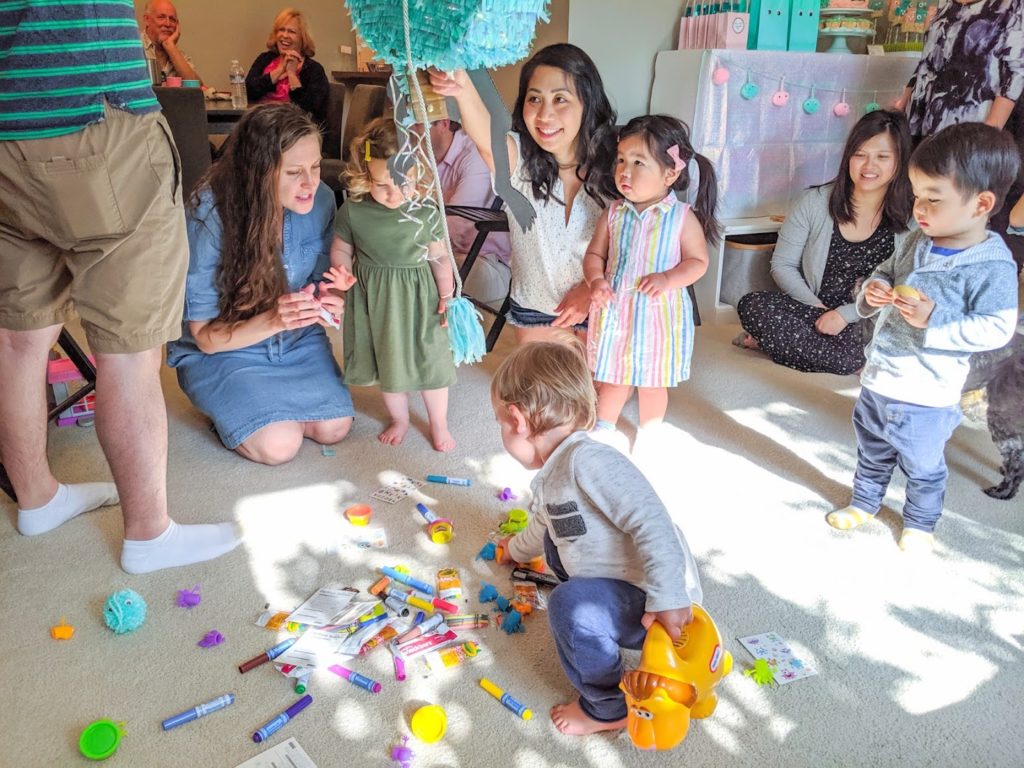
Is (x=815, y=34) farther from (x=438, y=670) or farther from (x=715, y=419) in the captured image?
(x=438, y=670)

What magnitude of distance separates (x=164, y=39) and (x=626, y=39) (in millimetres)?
2948

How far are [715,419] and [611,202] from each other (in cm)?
75

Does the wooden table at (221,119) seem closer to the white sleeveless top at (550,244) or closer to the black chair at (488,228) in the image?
the black chair at (488,228)

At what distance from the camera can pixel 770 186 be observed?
3.44 meters

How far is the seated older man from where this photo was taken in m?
4.57

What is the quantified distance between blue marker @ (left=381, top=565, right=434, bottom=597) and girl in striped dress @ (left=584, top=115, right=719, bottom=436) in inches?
28.1

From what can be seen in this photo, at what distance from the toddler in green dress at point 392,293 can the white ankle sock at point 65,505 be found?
0.68m

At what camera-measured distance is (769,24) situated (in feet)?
10.7

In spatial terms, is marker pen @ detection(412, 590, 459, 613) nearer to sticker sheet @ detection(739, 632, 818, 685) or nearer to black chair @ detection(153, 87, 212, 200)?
sticker sheet @ detection(739, 632, 818, 685)

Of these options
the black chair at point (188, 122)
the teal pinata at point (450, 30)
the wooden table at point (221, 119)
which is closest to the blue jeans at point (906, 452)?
the teal pinata at point (450, 30)

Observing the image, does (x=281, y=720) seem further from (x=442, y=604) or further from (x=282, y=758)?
(x=442, y=604)

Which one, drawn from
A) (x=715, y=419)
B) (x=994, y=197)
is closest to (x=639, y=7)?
(x=715, y=419)

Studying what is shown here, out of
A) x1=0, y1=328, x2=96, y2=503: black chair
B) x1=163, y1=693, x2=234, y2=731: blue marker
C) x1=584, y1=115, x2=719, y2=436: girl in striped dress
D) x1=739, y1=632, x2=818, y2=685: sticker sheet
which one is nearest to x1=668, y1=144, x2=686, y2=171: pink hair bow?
x1=584, y1=115, x2=719, y2=436: girl in striped dress

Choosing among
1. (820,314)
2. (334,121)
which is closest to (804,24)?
(820,314)
